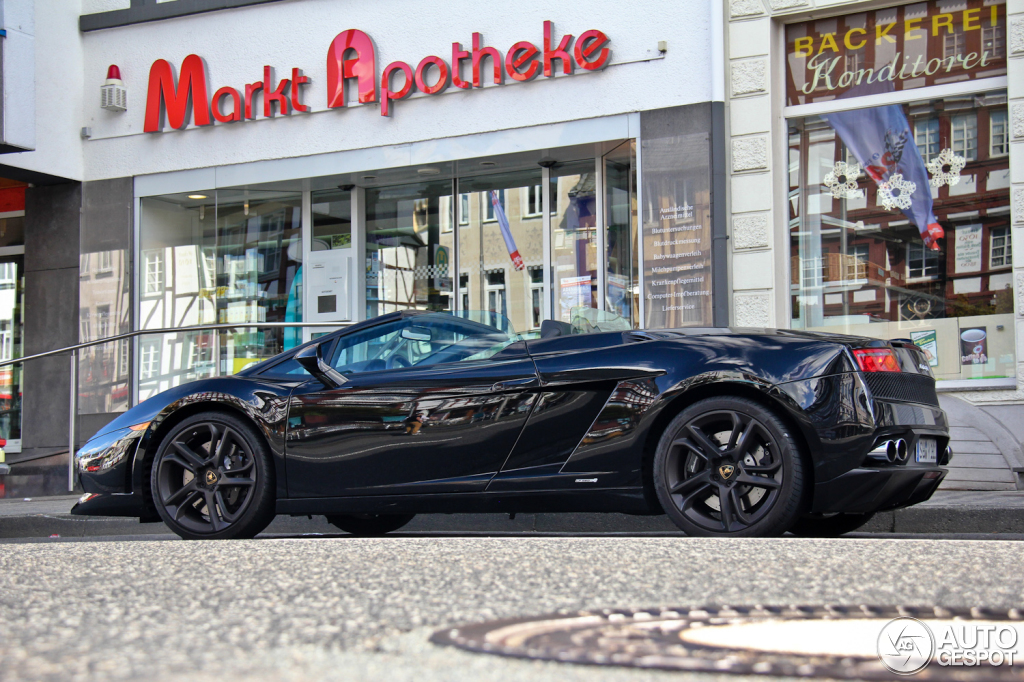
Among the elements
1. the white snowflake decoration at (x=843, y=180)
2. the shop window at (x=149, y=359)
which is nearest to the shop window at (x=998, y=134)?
the white snowflake decoration at (x=843, y=180)

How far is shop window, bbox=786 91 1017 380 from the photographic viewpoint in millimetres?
9250

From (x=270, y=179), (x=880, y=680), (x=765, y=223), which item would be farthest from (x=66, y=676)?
(x=270, y=179)

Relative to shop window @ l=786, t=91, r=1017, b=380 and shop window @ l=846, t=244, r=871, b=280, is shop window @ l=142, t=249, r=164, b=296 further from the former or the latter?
shop window @ l=846, t=244, r=871, b=280

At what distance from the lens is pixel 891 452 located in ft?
13.8

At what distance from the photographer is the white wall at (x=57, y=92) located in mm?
12742

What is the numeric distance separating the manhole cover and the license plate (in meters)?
1.86

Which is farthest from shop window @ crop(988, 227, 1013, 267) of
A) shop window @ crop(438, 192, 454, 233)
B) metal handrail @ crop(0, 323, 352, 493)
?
metal handrail @ crop(0, 323, 352, 493)

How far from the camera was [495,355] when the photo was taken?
16.1 ft

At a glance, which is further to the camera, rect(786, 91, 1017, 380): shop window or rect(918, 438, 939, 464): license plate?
rect(786, 91, 1017, 380): shop window

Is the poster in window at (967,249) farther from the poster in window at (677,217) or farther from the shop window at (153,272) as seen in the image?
the shop window at (153,272)

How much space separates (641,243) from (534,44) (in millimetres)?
2435

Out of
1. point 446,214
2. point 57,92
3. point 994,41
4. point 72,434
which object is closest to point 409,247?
point 446,214

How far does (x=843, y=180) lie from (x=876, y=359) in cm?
622

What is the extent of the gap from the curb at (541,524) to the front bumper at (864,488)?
1.27m
